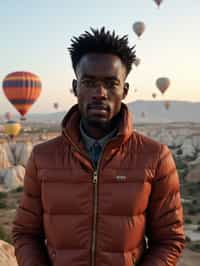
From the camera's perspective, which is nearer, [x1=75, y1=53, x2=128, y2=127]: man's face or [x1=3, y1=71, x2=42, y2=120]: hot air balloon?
[x1=75, y1=53, x2=128, y2=127]: man's face

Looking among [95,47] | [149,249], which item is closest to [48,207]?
[149,249]

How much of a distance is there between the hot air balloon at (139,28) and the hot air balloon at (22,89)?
48.9ft

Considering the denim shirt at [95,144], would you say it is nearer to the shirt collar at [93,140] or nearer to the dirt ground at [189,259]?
the shirt collar at [93,140]

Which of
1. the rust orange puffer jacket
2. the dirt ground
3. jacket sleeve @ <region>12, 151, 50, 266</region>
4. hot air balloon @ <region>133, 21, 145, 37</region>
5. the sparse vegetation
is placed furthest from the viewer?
hot air balloon @ <region>133, 21, 145, 37</region>

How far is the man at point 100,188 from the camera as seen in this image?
198cm

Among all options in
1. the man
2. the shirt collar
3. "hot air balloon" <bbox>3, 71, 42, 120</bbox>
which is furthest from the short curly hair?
"hot air balloon" <bbox>3, 71, 42, 120</bbox>

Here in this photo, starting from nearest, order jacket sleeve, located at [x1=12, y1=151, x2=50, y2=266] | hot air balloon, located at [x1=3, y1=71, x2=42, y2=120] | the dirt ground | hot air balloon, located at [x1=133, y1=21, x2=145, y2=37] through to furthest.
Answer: jacket sleeve, located at [x1=12, y1=151, x2=50, y2=266] → the dirt ground → hot air balloon, located at [x1=3, y1=71, x2=42, y2=120] → hot air balloon, located at [x1=133, y1=21, x2=145, y2=37]

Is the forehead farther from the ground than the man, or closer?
farther from the ground

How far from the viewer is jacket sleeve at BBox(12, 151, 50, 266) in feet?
6.90

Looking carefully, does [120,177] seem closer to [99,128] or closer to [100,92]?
[99,128]

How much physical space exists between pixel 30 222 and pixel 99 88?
0.73 metres

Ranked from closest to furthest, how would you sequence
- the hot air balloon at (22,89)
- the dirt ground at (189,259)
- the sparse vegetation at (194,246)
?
the dirt ground at (189,259) → the sparse vegetation at (194,246) → the hot air balloon at (22,89)

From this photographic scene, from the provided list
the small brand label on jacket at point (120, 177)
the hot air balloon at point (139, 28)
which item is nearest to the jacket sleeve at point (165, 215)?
the small brand label on jacket at point (120, 177)

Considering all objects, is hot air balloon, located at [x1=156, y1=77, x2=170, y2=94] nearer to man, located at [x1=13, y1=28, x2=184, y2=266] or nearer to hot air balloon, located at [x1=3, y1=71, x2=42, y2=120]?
hot air balloon, located at [x1=3, y1=71, x2=42, y2=120]
